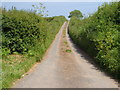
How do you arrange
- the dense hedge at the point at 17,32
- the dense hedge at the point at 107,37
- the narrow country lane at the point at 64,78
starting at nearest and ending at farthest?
1. the narrow country lane at the point at 64,78
2. the dense hedge at the point at 107,37
3. the dense hedge at the point at 17,32

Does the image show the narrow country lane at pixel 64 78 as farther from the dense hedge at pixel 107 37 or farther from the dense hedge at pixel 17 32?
the dense hedge at pixel 17 32

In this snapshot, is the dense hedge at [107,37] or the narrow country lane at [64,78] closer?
the narrow country lane at [64,78]

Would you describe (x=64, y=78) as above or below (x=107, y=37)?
below

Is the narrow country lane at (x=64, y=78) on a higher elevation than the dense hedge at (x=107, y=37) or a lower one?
lower

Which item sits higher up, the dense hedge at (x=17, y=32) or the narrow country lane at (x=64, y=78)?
the dense hedge at (x=17, y=32)

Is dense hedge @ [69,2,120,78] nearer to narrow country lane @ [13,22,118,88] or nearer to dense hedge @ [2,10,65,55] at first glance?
narrow country lane @ [13,22,118,88]

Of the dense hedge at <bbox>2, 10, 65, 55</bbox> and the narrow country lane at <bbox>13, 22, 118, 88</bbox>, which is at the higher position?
the dense hedge at <bbox>2, 10, 65, 55</bbox>

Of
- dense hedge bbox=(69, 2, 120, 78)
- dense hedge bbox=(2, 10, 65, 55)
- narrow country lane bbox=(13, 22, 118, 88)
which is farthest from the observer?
dense hedge bbox=(2, 10, 65, 55)

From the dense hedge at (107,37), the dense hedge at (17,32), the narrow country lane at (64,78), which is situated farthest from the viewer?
the dense hedge at (17,32)

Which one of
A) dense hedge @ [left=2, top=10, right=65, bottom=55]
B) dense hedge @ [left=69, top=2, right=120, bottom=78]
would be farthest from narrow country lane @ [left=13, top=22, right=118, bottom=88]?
dense hedge @ [left=2, top=10, right=65, bottom=55]

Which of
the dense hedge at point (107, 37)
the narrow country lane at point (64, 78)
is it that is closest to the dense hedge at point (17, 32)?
the narrow country lane at point (64, 78)

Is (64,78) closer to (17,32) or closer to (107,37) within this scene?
(107,37)

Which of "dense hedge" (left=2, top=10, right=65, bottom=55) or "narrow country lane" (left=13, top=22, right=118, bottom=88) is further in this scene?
"dense hedge" (left=2, top=10, right=65, bottom=55)

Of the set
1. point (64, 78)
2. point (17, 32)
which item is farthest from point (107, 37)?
point (17, 32)
